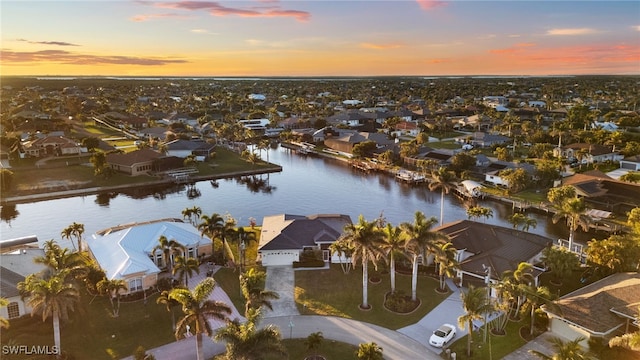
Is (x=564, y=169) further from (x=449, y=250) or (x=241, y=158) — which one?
(x=241, y=158)

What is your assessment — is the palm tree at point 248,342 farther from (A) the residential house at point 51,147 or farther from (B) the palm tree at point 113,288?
(A) the residential house at point 51,147

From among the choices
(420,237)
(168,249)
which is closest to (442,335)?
(420,237)

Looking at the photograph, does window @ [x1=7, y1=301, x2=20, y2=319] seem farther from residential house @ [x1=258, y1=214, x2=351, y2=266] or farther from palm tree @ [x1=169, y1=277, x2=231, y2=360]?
residential house @ [x1=258, y1=214, x2=351, y2=266]

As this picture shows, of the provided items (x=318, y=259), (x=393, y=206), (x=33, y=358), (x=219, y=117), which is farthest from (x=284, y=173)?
(x=219, y=117)

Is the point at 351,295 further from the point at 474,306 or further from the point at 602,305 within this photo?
the point at 602,305

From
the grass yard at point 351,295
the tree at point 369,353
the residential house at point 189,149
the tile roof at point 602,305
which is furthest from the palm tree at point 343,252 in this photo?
the residential house at point 189,149
